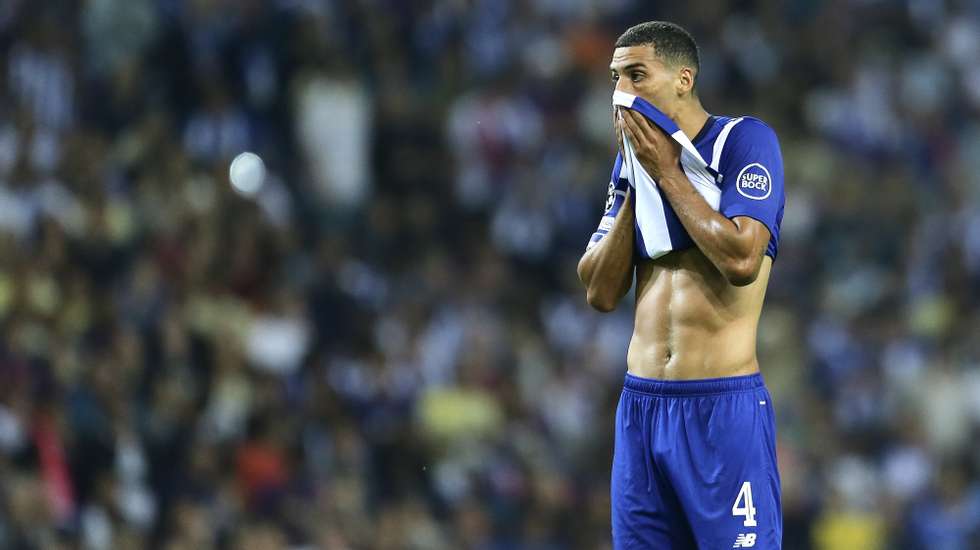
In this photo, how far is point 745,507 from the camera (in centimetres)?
420

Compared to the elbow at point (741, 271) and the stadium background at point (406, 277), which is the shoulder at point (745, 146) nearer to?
the elbow at point (741, 271)

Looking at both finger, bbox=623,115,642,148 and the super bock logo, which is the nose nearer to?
finger, bbox=623,115,642,148

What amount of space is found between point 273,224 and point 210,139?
3.07ft

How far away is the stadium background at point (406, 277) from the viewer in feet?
30.4

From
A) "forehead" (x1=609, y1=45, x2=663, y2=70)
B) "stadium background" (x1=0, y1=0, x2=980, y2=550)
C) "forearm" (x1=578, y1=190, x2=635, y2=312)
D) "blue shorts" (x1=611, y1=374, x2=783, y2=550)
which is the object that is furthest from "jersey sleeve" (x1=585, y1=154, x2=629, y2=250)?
"stadium background" (x1=0, y1=0, x2=980, y2=550)

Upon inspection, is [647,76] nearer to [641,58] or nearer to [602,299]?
[641,58]

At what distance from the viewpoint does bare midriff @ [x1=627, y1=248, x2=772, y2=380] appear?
4.29 meters

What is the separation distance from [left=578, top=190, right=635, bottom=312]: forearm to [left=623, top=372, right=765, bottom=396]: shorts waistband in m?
0.32

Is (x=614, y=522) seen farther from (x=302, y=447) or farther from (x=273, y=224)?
(x=273, y=224)

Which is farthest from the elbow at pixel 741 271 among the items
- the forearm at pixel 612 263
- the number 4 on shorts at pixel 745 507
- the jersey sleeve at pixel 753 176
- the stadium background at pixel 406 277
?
the stadium background at pixel 406 277

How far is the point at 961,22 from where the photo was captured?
46.1ft

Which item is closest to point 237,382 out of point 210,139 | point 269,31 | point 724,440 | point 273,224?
point 273,224

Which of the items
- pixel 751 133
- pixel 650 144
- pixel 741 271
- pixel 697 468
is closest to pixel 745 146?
pixel 751 133

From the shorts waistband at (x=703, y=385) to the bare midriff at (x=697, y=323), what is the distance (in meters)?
0.02
